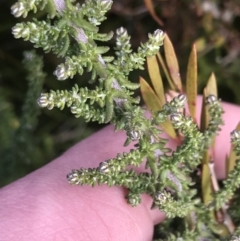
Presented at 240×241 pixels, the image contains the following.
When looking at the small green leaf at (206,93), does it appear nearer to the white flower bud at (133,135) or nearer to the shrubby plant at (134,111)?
the shrubby plant at (134,111)

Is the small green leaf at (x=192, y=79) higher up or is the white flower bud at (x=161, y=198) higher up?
the small green leaf at (x=192, y=79)

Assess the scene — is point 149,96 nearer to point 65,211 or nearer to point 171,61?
point 171,61

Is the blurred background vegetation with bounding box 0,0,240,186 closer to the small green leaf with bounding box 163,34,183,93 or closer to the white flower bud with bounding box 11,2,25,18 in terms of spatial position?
the small green leaf with bounding box 163,34,183,93

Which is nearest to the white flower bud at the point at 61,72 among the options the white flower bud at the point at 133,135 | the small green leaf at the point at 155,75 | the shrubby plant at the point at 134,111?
the shrubby plant at the point at 134,111

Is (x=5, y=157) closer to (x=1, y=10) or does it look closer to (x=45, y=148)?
(x=45, y=148)

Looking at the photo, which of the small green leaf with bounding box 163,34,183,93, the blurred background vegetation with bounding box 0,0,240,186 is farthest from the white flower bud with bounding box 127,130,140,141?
the blurred background vegetation with bounding box 0,0,240,186
